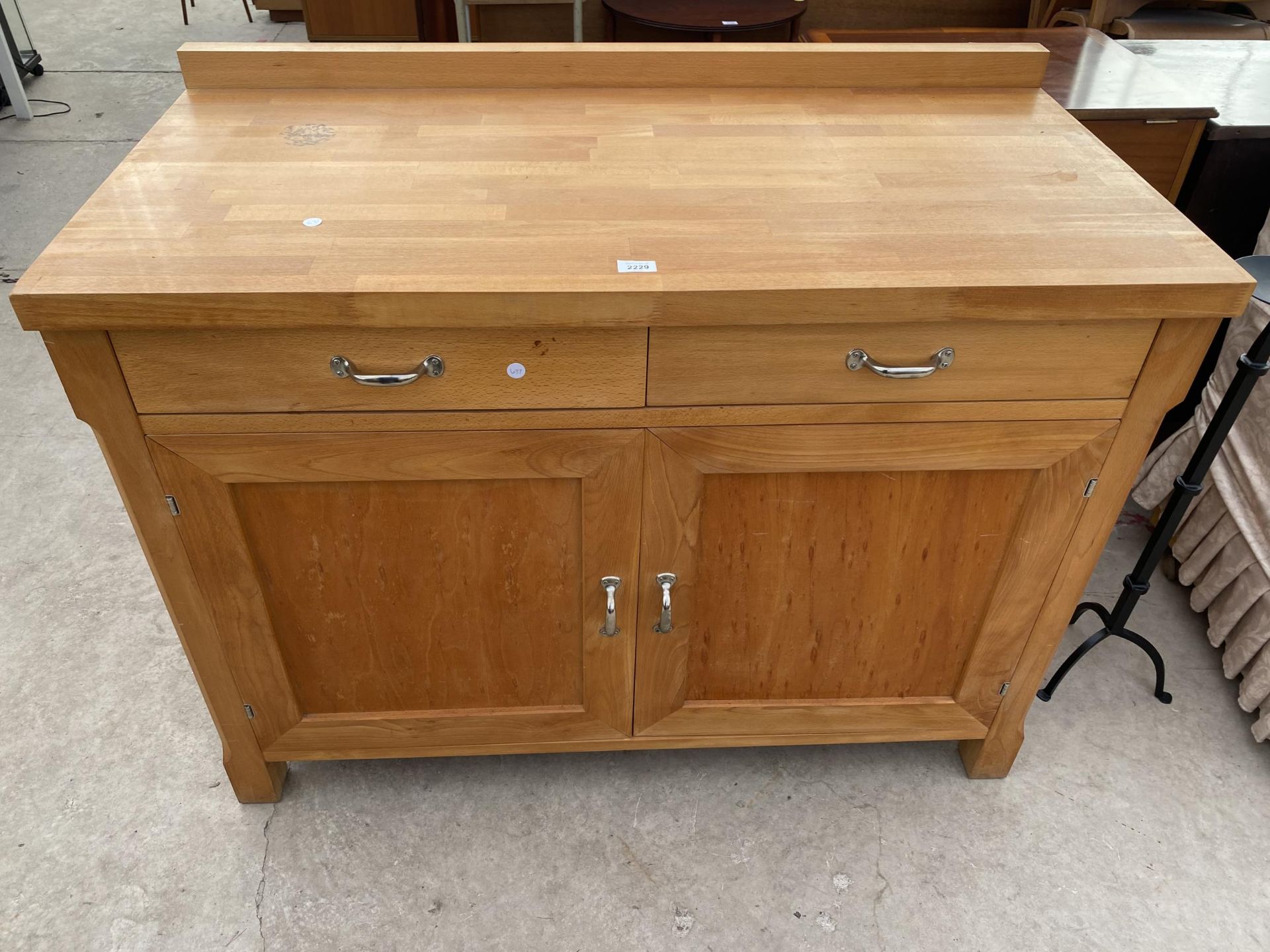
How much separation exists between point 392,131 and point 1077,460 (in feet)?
3.48

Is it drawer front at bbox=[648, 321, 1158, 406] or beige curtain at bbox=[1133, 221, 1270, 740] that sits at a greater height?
drawer front at bbox=[648, 321, 1158, 406]

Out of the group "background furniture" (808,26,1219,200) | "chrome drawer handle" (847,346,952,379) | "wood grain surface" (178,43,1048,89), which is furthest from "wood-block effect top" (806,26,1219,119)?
"chrome drawer handle" (847,346,952,379)

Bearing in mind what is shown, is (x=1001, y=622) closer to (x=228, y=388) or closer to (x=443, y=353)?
(x=443, y=353)

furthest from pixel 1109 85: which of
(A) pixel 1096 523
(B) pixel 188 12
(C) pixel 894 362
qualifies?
(B) pixel 188 12

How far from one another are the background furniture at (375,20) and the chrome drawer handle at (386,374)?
12.1ft

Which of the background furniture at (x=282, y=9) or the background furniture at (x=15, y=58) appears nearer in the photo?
the background furniture at (x=15, y=58)

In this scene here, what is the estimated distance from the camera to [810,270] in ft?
3.61

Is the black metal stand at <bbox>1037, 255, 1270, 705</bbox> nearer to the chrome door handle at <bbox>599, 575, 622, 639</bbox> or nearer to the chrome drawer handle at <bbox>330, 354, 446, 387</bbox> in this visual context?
the chrome door handle at <bbox>599, 575, 622, 639</bbox>

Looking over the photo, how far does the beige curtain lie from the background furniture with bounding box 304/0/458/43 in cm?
362

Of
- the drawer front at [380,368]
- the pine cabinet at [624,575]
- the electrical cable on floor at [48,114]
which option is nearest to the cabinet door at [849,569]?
the pine cabinet at [624,575]

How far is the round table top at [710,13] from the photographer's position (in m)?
3.10

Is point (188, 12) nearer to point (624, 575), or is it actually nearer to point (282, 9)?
point (282, 9)

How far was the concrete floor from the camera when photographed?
1.47m

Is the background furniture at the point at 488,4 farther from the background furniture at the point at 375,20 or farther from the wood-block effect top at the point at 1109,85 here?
the wood-block effect top at the point at 1109,85
